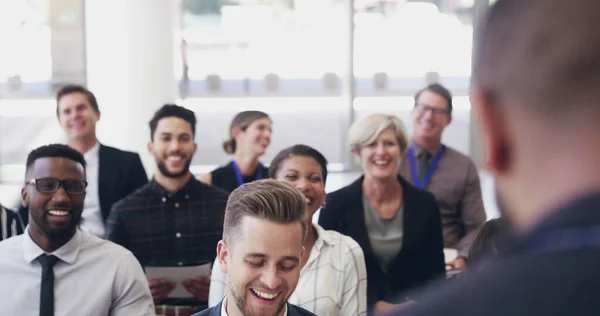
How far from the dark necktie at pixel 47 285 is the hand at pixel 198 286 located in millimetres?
740

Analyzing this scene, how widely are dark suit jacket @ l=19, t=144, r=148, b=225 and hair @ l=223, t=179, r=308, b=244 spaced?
253 centimetres

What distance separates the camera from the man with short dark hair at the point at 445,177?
5480 mm

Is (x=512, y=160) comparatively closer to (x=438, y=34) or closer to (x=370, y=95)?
(x=438, y=34)

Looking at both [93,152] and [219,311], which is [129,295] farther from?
[93,152]

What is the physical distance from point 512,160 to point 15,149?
12.0m

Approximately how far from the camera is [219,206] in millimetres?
4617

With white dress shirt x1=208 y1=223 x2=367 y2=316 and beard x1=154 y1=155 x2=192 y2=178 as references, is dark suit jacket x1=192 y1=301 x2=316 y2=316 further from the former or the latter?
beard x1=154 y1=155 x2=192 y2=178

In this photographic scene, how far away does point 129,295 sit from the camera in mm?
3525

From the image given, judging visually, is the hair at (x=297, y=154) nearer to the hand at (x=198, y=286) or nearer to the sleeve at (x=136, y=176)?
the hand at (x=198, y=286)

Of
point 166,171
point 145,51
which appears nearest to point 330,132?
point 145,51

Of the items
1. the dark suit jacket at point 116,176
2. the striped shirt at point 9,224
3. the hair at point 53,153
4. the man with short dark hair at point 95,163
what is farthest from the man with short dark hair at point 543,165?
the dark suit jacket at point 116,176

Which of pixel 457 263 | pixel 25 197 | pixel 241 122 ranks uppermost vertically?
pixel 241 122

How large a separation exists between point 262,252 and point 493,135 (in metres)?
1.81

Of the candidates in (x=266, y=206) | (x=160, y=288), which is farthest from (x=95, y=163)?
(x=266, y=206)
